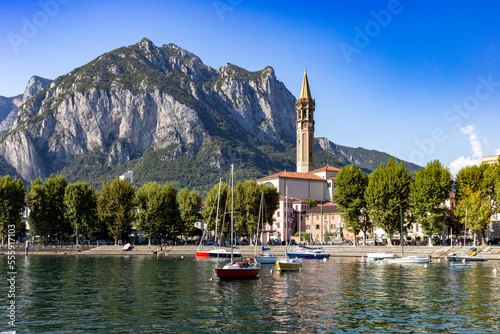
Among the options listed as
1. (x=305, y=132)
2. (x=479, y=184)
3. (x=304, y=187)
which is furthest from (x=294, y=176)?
(x=479, y=184)

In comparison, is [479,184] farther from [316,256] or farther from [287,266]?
[287,266]

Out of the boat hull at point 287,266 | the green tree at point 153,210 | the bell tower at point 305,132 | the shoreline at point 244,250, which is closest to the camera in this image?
the boat hull at point 287,266

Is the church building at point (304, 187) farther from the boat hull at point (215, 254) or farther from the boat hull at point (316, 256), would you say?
the boat hull at point (215, 254)

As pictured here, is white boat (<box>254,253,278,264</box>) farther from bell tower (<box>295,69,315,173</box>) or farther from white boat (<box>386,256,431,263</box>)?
bell tower (<box>295,69,315,173</box>)

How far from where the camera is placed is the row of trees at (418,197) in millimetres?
89250

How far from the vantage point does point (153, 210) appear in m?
109

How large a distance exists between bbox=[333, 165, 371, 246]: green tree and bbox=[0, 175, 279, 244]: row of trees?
18.0 metres

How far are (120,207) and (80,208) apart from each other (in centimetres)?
1078

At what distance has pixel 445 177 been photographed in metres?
92.4

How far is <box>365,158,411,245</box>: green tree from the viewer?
313ft

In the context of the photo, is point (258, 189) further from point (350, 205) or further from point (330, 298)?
point (330, 298)

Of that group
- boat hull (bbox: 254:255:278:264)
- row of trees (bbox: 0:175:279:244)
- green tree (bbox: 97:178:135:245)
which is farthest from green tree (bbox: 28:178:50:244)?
boat hull (bbox: 254:255:278:264)

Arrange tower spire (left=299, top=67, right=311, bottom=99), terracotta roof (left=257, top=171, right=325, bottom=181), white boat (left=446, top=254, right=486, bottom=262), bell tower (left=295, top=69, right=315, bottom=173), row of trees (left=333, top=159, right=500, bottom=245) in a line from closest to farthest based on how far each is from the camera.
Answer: white boat (left=446, top=254, right=486, bottom=262), row of trees (left=333, top=159, right=500, bottom=245), terracotta roof (left=257, top=171, right=325, bottom=181), bell tower (left=295, top=69, right=315, bottom=173), tower spire (left=299, top=67, right=311, bottom=99)

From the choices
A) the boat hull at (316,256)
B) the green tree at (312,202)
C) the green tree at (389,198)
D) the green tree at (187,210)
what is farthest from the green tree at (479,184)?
the green tree at (312,202)
